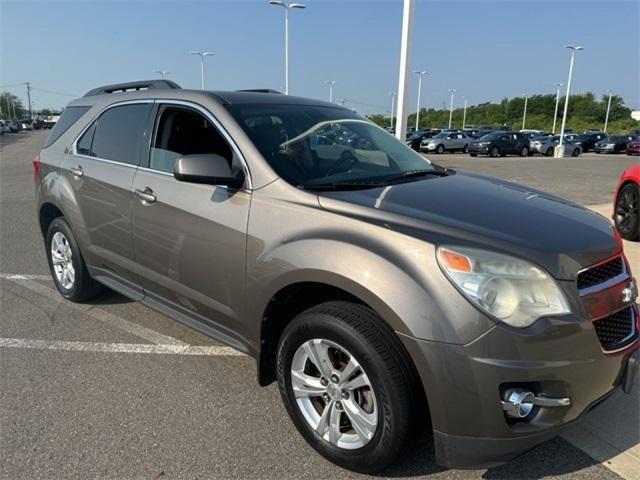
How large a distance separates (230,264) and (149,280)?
94 centimetres

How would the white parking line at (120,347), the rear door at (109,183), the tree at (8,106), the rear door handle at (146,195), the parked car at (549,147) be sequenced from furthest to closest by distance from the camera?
the tree at (8,106) < the parked car at (549,147) < the white parking line at (120,347) < the rear door at (109,183) < the rear door handle at (146,195)

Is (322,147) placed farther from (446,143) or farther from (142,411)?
(446,143)

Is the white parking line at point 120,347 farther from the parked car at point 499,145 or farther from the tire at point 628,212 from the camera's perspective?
the parked car at point 499,145

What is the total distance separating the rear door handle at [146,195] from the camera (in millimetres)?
3279

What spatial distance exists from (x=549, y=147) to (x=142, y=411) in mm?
37943

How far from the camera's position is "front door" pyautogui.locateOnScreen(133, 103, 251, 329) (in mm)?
2832

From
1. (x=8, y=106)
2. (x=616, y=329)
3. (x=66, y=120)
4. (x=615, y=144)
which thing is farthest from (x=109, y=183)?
(x=8, y=106)

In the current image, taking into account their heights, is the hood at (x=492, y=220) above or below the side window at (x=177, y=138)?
below

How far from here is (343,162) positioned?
10.5ft

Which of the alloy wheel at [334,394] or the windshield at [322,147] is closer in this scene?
the alloy wheel at [334,394]

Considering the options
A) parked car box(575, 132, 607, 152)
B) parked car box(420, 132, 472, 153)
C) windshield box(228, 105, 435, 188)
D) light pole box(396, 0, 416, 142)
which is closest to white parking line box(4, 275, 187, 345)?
windshield box(228, 105, 435, 188)

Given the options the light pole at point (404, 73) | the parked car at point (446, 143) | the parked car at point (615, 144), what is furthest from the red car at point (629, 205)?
the parked car at point (615, 144)

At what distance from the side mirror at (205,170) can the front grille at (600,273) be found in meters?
1.75

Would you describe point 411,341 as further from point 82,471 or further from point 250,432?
point 82,471
